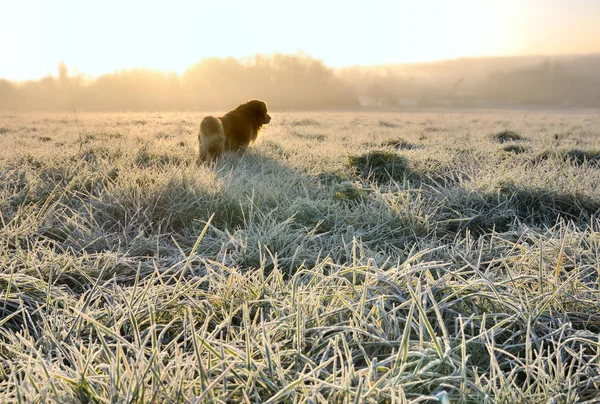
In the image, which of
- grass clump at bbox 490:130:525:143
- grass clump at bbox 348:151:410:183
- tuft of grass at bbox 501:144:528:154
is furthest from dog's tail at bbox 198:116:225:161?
grass clump at bbox 490:130:525:143

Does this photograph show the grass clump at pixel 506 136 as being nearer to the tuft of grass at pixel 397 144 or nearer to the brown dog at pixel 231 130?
the tuft of grass at pixel 397 144

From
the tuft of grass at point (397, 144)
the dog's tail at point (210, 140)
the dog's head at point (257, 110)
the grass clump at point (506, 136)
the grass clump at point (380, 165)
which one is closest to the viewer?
the grass clump at point (380, 165)

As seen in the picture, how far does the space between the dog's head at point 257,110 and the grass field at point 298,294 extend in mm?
2591

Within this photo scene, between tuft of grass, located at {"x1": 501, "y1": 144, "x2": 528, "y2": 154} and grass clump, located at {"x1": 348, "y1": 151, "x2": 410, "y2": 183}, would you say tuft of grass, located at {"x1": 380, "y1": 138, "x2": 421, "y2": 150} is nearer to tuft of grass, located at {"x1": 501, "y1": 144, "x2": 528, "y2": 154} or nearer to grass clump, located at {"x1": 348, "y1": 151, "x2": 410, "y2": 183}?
tuft of grass, located at {"x1": 501, "y1": 144, "x2": 528, "y2": 154}

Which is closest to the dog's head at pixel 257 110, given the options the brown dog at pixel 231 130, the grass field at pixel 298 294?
the brown dog at pixel 231 130

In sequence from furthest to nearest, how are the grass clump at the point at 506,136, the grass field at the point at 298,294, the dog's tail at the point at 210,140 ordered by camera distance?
1. the grass clump at the point at 506,136
2. the dog's tail at the point at 210,140
3. the grass field at the point at 298,294

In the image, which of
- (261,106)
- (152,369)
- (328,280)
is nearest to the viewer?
(152,369)

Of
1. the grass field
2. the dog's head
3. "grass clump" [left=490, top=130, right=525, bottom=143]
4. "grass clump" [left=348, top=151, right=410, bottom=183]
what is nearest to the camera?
the grass field

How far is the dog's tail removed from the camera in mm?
4953

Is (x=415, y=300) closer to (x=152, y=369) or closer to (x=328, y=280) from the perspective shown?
(x=328, y=280)

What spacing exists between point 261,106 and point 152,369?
5.80 m

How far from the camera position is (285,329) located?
114 centimetres

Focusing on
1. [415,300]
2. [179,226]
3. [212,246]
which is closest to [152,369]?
[415,300]

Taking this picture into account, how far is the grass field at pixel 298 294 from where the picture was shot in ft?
2.98
